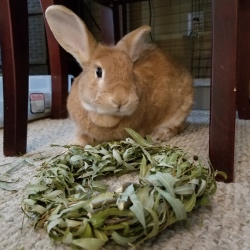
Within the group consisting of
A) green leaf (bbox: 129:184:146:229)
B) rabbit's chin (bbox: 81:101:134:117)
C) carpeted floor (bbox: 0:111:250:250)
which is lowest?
carpeted floor (bbox: 0:111:250:250)

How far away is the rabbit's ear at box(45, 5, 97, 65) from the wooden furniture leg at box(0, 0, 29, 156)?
0.09m

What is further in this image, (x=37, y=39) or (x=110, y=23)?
(x=37, y=39)

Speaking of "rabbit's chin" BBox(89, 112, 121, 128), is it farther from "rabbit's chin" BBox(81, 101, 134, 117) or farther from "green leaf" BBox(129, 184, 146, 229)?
"green leaf" BBox(129, 184, 146, 229)

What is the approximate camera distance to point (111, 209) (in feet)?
1.57

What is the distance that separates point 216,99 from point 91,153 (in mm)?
336

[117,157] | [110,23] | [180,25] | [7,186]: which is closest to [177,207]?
[117,157]

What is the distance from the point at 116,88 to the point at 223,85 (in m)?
0.29

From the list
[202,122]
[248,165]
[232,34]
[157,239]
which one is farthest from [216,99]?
[202,122]

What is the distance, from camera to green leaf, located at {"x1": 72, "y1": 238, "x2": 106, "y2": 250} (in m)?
0.44

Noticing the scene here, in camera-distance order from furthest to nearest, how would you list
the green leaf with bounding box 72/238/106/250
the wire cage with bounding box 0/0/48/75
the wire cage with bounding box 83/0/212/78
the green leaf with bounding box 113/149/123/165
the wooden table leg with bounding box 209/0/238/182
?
1. the wire cage with bounding box 0/0/48/75
2. the wire cage with bounding box 83/0/212/78
3. the green leaf with bounding box 113/149/123/165
4. the wooden table leg with bounding box 209/0/238/182
5. the green leaf with bounding box 72/238/106/250

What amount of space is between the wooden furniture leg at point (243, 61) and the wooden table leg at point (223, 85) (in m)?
0.89

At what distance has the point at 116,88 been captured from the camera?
843 millimetres

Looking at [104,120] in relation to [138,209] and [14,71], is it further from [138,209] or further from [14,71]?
[138,209]

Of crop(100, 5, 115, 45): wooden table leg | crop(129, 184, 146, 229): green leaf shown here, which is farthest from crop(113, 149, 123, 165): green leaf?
crop(100, 5, 115, 45): wooden table leg
